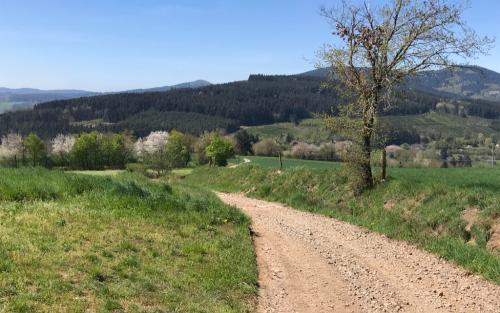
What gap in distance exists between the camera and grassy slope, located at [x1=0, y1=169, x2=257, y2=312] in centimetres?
816

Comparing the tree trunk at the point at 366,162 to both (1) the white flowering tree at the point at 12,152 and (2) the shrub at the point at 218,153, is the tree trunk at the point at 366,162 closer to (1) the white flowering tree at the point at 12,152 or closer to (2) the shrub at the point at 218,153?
(2) the shrub at the point at 218,153

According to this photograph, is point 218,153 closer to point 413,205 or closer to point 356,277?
point 413,205

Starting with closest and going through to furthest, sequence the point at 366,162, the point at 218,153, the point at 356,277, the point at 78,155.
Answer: the point at 356,277 < the point at 366,162 < the point at 218,153 < the point at 78,155

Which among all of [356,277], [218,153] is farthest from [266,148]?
[356,277]

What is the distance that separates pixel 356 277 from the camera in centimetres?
1219

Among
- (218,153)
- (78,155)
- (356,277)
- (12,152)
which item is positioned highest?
(356,277)

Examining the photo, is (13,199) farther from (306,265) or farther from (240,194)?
(240,194)

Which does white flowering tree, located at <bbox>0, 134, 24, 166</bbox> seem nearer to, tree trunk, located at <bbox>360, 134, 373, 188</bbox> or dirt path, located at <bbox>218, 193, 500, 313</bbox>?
tree trunk, located at <bbox>360, 134, 373, 188</bbox>

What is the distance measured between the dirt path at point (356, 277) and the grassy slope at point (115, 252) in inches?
26.1

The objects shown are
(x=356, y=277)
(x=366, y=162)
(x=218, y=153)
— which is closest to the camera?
(x=356, y=277)

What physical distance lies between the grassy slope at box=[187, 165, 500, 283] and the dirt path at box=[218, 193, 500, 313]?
2.03 ft

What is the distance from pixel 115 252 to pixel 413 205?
13.1 metres

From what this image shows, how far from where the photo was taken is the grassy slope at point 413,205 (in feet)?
47.2

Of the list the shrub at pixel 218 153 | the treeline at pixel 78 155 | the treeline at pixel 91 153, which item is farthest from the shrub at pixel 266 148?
the treeline at pixel 78 155
